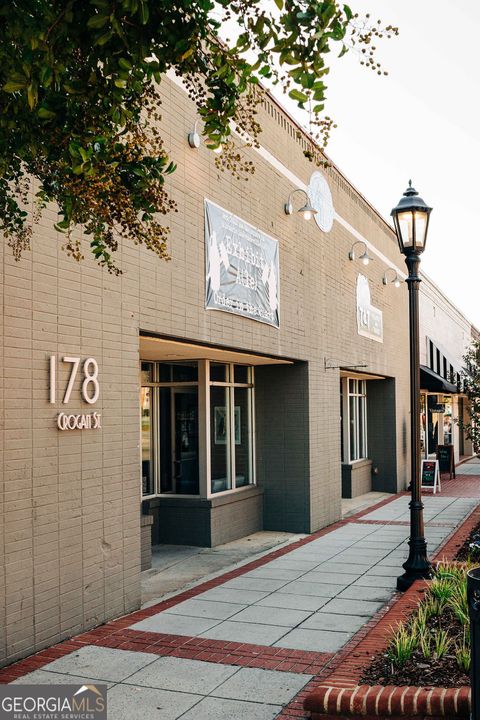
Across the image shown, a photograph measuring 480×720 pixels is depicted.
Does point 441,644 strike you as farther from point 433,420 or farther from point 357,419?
point 433,420

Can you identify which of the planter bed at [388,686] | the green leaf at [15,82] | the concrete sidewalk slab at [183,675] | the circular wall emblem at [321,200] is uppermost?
the circular wall emblem at [321,200]

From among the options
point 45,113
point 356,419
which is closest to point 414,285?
point 45,113

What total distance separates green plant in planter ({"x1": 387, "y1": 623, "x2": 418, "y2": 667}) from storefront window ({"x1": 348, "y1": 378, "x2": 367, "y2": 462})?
12855mm

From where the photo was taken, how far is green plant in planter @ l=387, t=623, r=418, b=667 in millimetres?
5426

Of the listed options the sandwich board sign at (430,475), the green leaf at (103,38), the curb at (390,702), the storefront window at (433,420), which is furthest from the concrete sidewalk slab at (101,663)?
the storefront window at (433,420)

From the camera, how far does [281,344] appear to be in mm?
12094

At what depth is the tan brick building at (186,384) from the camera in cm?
662

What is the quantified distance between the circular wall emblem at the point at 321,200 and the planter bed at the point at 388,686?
9.31 metres

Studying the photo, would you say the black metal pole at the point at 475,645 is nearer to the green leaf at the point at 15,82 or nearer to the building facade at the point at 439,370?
the green leaf at the point at 15,82

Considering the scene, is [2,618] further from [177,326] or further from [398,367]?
[398,367]

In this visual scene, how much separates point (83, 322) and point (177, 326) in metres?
1.81

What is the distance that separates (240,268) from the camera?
10.7 m

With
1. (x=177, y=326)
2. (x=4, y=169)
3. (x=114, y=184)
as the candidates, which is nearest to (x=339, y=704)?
(x=114, y=184)

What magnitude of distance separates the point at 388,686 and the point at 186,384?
7612 millimetres
